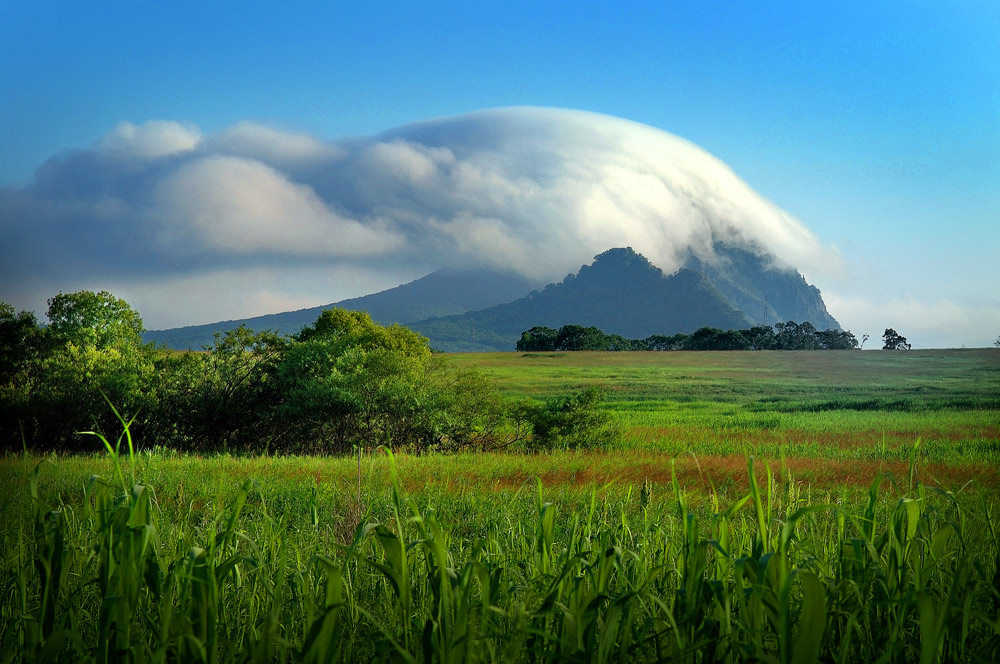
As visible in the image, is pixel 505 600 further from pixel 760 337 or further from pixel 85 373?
pixel 760 337

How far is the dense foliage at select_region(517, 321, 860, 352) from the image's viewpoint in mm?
10664

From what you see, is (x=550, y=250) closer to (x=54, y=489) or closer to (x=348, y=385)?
(x=348, y=385)

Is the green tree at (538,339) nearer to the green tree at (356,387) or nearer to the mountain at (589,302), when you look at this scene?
the mountain at (589,302)

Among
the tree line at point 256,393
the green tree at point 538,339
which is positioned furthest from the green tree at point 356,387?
the green tree at point 538,339

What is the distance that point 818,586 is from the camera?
4.41ft

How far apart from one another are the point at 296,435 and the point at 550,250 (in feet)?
16.0

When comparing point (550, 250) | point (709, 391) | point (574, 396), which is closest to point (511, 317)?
point (550, 250)

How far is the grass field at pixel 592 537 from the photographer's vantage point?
1757mm

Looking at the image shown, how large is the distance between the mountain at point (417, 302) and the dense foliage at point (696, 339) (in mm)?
1082

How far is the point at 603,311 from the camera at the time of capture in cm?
1216

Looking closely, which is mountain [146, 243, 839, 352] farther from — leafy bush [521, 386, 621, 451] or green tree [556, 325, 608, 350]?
leafy bush [521, 386, 621, 451]

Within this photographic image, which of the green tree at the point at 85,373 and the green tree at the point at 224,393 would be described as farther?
the green tree at the point at 224,393

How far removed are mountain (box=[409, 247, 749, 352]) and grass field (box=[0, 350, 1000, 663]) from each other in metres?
0.53

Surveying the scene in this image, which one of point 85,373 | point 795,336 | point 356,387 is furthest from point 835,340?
point 85,373
